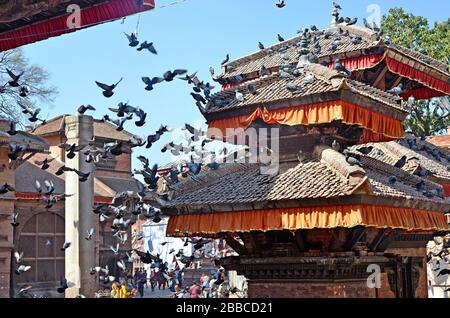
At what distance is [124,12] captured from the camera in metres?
9.53

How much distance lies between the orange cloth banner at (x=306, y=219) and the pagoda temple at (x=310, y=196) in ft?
0.06

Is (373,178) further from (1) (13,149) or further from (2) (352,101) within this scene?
(1) (13,149)

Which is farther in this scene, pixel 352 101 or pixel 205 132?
pixel 205 132

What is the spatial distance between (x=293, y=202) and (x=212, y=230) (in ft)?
5.93

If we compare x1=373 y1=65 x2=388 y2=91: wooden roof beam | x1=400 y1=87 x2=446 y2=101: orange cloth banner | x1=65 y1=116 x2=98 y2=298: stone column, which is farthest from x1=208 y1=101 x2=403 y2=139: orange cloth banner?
x1=65 y1=116 x2=98 y2=298: stone column

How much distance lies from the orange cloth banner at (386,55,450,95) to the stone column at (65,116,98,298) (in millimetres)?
10263

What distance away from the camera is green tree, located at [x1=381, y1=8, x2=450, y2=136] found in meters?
38.0

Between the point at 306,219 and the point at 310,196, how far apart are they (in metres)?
0.43

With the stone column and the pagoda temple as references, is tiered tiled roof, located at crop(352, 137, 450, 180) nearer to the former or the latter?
the pagoda temple

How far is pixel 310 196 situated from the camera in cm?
1114

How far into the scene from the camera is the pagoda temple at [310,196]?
11.3 meters
